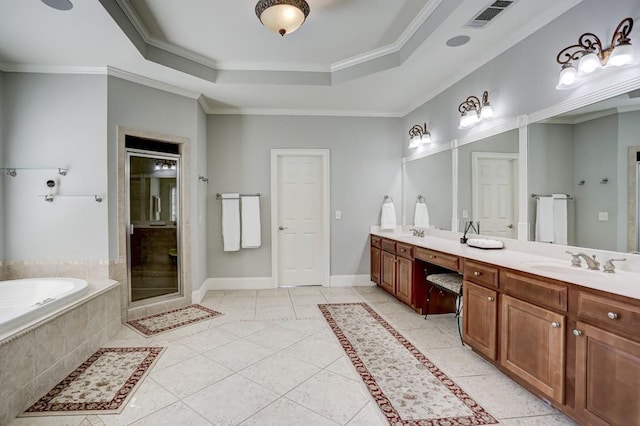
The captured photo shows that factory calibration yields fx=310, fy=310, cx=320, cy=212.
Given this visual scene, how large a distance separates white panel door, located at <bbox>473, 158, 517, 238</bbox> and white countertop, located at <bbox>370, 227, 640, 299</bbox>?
0.23m

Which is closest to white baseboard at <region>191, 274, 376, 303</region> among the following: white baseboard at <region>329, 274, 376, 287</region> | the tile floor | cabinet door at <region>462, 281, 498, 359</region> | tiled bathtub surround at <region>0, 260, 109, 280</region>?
white baseboard at <region>329, 274, 376, 287</region>

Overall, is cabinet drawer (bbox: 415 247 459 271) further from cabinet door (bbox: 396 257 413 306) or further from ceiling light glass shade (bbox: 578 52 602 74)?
ceiling light glass shade (bbox: 578 52 602 74)

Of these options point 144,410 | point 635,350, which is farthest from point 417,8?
point 144,410

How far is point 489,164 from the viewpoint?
114 inches

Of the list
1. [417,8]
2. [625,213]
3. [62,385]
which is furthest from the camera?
[417,8]

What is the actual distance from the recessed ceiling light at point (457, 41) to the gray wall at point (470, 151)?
0.86m

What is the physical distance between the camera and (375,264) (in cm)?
436

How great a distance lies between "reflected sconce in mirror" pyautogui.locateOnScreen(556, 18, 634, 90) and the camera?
1711 millimetres

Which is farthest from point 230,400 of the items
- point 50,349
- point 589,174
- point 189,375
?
point 589,174

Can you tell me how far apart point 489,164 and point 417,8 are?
150cm

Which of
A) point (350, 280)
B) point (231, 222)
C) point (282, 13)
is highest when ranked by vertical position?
point (282, 13)

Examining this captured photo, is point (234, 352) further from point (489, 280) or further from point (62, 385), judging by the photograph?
point (489, 280)

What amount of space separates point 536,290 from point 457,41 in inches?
82.2

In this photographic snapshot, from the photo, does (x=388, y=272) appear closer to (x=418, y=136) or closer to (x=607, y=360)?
(x=418, y=136)
